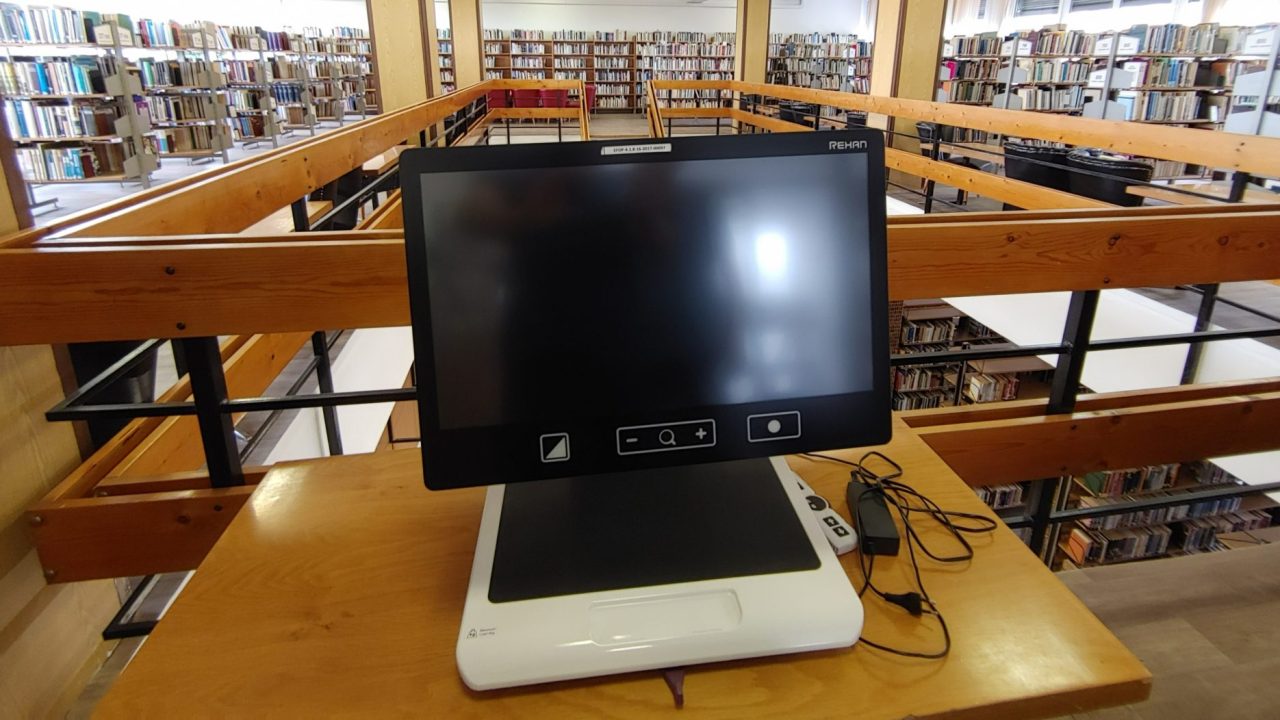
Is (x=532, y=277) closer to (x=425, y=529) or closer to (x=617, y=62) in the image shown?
(x=425, y=529)

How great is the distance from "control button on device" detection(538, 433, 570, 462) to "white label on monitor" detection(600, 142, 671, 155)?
29 centimetres

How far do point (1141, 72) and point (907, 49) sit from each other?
3.78m

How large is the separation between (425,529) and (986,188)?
4522 millimetres

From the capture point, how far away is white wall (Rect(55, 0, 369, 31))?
334 inches

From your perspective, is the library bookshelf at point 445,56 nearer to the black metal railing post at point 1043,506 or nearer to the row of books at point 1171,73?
the row of books at point 1171,73

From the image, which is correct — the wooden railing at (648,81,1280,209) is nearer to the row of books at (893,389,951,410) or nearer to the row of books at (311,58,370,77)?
the row of books at (893,389,951,410)

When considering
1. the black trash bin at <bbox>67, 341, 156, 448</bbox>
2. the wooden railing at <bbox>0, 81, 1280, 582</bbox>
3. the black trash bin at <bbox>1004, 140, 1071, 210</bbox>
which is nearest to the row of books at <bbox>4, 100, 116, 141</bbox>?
the black trash bin at <bbox>67, 341, 156, 448</bbox>

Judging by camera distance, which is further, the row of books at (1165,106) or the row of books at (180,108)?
the row of books at (180,108)

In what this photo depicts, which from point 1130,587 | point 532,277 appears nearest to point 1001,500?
point 1130,587

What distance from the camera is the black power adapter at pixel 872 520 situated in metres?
0.80

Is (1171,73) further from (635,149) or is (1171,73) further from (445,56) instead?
(445,56)

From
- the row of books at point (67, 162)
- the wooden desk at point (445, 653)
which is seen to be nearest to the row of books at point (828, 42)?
the row of books at point (67, 162)

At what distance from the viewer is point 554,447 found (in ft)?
2.45

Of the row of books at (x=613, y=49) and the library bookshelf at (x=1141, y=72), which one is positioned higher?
the row of books at (x=613, y=49)
